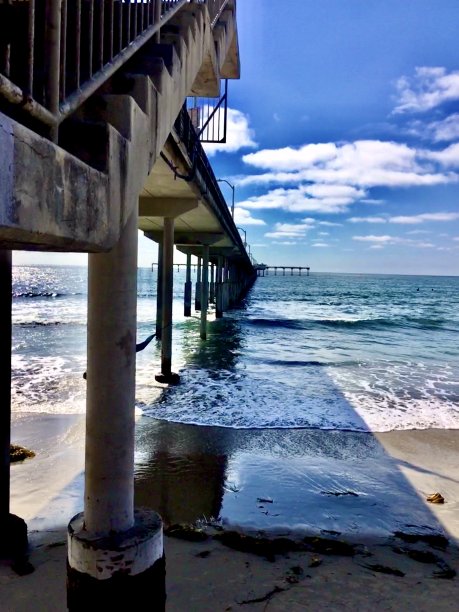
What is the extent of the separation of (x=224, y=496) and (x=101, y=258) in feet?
14.5

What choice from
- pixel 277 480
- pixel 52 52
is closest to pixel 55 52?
pixel 52 52

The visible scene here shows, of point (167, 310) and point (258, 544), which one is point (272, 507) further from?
point (167, 310)

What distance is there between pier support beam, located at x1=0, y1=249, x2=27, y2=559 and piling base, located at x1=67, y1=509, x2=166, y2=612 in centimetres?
164

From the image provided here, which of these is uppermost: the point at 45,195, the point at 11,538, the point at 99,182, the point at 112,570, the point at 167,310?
the point at 99,182

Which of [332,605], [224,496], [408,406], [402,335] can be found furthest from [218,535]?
[402,335]

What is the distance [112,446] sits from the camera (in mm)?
3227

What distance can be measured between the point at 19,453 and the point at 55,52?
7162 millimetres

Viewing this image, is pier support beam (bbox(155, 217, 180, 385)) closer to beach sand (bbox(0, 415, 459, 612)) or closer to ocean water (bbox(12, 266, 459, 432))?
ocean water (bbox(12, 266, 459, 432))

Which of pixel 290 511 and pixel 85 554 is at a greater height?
pixel 85 554

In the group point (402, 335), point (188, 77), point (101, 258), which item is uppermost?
point (188, 77)

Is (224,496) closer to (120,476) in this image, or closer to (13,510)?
(13,510)

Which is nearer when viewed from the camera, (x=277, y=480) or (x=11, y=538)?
(x=11, y=538)

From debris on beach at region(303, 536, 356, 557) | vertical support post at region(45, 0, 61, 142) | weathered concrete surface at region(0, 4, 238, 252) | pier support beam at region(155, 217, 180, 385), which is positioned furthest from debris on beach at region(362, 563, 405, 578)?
pier support beam at region(155, 217, 180, 385)

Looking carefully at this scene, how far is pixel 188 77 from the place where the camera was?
4.81 meters
